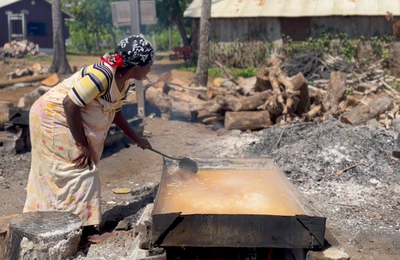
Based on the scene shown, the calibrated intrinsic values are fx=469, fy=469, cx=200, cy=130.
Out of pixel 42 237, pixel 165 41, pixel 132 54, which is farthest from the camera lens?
pixel 165 41

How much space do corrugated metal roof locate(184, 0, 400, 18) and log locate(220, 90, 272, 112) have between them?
9696 mm

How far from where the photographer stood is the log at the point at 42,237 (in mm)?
3330

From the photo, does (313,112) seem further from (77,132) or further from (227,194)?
(77,132)

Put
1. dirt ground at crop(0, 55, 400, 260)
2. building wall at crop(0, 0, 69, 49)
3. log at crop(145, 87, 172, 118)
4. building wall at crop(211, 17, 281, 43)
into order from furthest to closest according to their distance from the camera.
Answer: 1. building wall at crop(0, 0, 69, 49)
2. building wall at crop(211, 17, 281, 43)
3. log at crop(145, 87, 172, 118)
4. dirt ground at crop(0, 55, 400, 260)

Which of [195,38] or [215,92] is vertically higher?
[195,38]

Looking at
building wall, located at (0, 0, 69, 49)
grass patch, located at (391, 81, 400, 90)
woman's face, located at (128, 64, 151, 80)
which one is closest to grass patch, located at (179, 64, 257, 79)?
grass patch, located at (391, 81, 400, 90)

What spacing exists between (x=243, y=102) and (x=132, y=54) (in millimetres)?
5677

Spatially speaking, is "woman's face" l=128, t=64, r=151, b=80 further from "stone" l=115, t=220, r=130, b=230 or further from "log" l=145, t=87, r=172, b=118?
"log" l=145, t=87, r=172, b=118

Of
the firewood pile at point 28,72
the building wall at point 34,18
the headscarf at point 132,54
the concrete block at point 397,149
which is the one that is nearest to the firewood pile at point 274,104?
the concrete block at point 397,149

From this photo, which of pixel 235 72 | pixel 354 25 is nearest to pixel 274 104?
pixel 235 72

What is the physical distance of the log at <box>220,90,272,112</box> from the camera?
914 cm

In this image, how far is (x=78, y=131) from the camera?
12.1 ft

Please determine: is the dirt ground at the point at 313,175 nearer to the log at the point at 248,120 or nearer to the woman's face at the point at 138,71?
the log at the point at 248,120

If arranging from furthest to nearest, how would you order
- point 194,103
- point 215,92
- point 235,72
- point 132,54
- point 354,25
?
point 235,72 < point 354,25 < point 215,92 < point 194,103 < point 132,54
